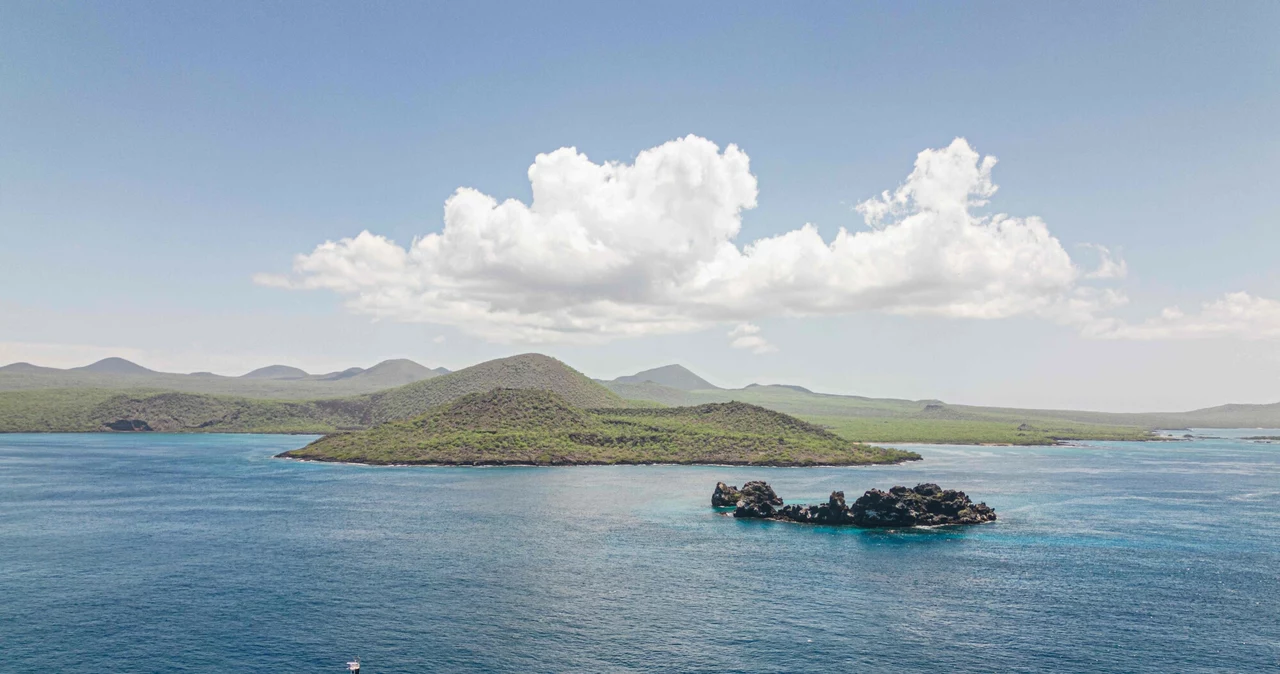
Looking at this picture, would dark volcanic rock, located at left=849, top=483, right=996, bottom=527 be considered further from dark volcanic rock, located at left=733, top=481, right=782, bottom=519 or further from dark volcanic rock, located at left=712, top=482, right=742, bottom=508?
dark volcanic rock, located at left=712, top=482, right=742, bottom=508

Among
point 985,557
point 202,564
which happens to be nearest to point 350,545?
point 202,564

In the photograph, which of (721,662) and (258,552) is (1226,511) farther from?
(258,552)

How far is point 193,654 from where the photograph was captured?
66125 millimetres

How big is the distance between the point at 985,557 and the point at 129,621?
112m

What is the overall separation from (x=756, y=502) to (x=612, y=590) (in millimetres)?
64412

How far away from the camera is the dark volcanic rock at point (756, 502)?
14325 centimetres

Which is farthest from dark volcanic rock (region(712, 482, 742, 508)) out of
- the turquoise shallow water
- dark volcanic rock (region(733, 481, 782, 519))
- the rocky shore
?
the rocky shore

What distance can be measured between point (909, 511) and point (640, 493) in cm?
6525

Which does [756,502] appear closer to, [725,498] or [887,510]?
[725,498]

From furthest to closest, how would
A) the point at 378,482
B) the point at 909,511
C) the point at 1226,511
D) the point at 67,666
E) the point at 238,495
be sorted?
1. the point at 378,482
2. the point at 238,495
3. the point at 1226,511
4. the point at 909,511
5. the point at 67,666

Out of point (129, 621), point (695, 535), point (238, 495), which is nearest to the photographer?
point (129, 621)

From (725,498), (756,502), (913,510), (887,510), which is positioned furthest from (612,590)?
(913,510)

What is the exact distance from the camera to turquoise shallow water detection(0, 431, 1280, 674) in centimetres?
6688

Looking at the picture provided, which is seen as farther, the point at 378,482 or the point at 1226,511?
the point at 378,482
